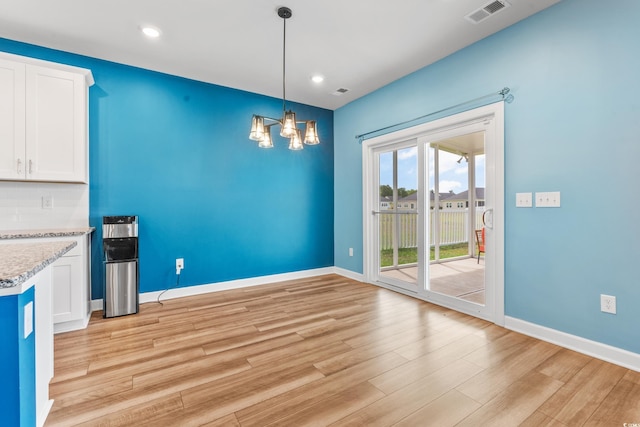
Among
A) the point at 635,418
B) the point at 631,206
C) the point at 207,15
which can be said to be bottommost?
the point at 635,418

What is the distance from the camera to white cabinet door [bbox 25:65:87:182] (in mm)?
2738

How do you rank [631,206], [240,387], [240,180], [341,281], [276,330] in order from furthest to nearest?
[341,281]
[240,180]
[276,330]
[631,206]
[240,387]

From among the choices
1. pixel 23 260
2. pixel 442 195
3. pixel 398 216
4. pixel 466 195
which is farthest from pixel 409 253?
pixel 23 260

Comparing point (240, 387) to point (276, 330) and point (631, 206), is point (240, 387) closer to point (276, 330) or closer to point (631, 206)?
point (276, 330)

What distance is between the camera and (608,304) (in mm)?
2143

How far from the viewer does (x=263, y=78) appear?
3760 mm

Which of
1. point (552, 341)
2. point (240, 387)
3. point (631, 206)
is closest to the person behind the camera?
point (240, 387)

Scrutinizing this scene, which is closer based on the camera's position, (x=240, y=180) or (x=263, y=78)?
(x=263, y=78)

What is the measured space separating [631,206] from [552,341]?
3.92 feet

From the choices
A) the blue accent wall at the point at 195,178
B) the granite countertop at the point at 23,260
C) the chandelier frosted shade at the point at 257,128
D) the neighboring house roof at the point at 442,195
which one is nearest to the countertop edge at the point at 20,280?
the granite countertop at the point at 23,260

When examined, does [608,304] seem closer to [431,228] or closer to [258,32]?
[431,228]

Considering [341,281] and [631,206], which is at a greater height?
[631,206]

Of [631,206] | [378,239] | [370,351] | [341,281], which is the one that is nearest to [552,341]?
[631,206]

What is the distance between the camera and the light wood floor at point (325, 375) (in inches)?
62.3
